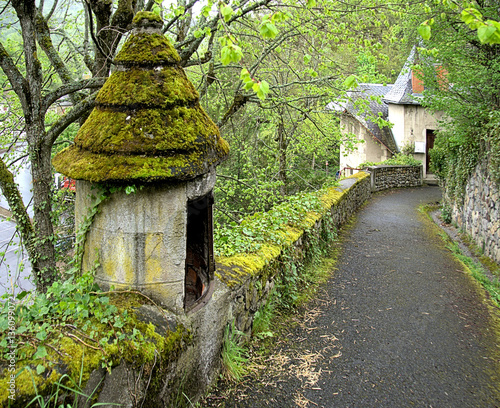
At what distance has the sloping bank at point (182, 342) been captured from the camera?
2.31m

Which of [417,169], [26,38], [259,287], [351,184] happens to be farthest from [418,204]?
[26,38]

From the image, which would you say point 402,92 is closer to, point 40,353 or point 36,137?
point 36,137

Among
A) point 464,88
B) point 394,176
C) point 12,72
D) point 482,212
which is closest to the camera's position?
point 12,72

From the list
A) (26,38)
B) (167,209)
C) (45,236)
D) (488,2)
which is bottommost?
(45,236)

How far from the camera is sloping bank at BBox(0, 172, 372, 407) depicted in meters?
2.31

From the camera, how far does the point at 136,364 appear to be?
2.61 meters

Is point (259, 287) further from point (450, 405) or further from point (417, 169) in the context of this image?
point (417, 169)

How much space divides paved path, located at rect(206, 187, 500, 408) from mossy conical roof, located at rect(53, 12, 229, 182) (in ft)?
7.03

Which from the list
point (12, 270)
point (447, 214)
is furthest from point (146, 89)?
point (12, 270)

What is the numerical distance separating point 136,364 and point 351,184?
1183 cm

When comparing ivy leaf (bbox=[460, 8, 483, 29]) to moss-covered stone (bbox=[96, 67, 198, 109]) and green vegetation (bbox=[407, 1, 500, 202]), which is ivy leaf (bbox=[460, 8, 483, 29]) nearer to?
moss-covered stone (bbox=[96, 67, 198, 109])

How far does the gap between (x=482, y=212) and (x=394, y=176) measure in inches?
454

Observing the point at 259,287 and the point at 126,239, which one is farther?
the point at 259,287

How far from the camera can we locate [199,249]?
422 centimetres
